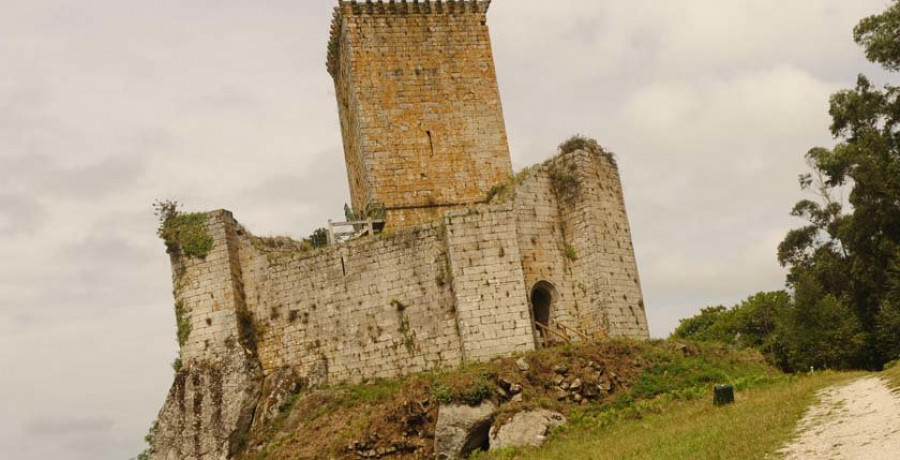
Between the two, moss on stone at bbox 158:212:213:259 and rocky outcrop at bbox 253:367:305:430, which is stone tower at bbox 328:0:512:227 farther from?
rocky outcrop at bbox 253:367:305:430

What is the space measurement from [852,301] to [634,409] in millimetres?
17422

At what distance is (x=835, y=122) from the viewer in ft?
117

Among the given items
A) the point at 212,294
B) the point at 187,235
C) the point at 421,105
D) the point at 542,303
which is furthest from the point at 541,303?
the point at 187,235

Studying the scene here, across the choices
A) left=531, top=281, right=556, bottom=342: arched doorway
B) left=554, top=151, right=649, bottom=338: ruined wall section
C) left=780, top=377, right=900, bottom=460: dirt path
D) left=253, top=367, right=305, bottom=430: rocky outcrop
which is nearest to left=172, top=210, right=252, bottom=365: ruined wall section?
left=253, top=367, right=305, bottom=430: rocky outcrop

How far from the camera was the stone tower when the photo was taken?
29.8 metres

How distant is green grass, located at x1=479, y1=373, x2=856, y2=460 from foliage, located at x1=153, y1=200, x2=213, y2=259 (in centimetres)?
1034

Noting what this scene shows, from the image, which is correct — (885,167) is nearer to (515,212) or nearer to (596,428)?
(515,212)

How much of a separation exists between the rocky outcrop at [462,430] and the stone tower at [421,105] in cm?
787

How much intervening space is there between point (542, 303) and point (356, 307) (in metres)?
4.99

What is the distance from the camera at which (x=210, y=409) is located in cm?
2648

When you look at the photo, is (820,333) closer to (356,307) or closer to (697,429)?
(697,429)

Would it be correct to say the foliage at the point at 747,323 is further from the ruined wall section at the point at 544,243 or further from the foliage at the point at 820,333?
A: the ruined wall section at the point at 544,243

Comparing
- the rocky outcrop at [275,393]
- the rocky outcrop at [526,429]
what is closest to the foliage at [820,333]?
the rocky outcrop at [526,429]

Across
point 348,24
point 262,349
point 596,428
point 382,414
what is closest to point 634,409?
point 596,428
